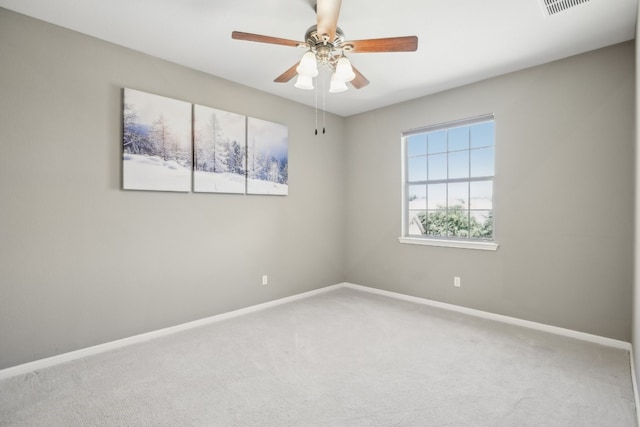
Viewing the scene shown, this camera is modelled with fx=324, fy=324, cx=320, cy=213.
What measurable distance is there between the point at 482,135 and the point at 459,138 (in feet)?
0.88

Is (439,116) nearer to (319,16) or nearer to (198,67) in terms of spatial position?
(319,16)

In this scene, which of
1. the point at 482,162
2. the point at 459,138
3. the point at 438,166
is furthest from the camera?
the point at 438,166

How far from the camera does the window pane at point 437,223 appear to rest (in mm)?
4105

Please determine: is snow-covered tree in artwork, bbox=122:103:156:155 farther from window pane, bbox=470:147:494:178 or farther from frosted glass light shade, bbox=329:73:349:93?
window pane, bbox=470:147:494:178

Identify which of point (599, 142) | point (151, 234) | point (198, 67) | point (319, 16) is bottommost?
point (151, 234)

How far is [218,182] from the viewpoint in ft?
11.4

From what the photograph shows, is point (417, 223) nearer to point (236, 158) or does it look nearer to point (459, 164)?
point (459, 164)

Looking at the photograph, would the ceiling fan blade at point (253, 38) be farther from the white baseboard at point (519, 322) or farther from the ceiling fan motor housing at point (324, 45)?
the white baseboard at point (519, 322)

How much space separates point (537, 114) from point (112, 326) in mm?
4428

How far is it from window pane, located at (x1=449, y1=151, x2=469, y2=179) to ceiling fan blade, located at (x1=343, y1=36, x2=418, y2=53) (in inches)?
85.7

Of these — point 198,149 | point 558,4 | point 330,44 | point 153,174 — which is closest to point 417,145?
point 558,4

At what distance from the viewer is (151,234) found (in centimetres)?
304

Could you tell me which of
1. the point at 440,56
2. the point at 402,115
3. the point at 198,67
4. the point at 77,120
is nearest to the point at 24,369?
the point at 77,120

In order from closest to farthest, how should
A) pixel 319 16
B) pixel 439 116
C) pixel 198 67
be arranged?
pixel 319 16, pixel 198 67, pixel 439 116
